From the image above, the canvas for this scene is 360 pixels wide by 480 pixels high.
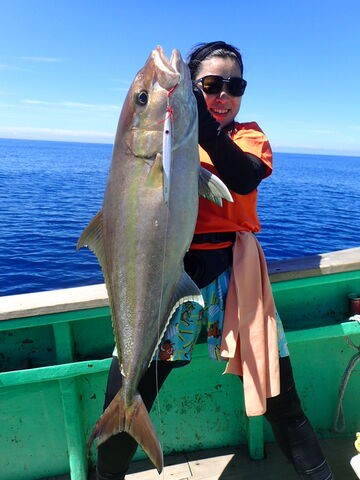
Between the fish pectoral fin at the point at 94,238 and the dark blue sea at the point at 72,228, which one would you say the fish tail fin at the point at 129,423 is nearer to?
the fish pectoral fin at the point at 94,238

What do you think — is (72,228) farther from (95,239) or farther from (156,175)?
(156,175)

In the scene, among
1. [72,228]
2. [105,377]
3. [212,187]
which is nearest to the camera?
[212,187]

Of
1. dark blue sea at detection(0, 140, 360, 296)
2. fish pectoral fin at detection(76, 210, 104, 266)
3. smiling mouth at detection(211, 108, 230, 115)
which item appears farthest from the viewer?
dark blue sea at detection(0, 140, 360, 296)

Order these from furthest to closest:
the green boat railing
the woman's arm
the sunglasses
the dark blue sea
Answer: the dark blue sea < the green boat railing < the sunglasses < the woman's arm

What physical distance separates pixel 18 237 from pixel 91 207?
832 cm

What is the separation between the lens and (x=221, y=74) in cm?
239

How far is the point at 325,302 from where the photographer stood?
3379 millimetres

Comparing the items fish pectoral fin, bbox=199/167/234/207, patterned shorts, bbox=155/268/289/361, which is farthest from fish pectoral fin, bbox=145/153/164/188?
patterned shorts, bbox=155/268/289/361

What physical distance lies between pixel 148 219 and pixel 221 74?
0.98 m

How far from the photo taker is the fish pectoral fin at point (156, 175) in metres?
2.00

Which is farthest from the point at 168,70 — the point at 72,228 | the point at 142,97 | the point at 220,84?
the point at 72,228

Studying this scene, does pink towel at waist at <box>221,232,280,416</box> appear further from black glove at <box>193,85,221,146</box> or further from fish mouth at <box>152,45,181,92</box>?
fish mouth at <box>152,45,181,92</box>

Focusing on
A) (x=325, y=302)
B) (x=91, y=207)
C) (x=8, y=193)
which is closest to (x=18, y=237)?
(x=91, y=207)

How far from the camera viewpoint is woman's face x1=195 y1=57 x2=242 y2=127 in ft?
7.85
